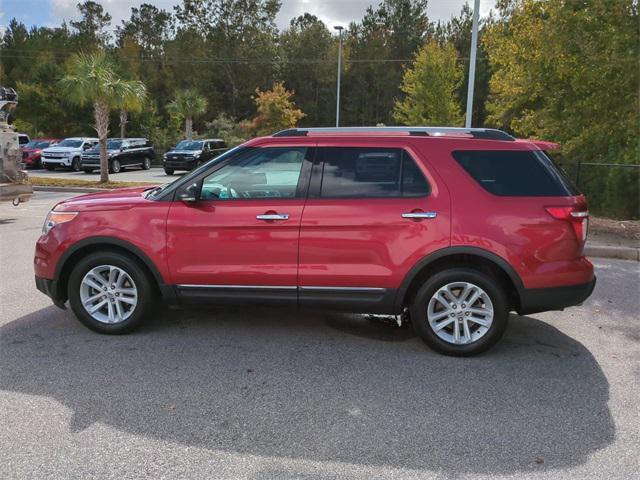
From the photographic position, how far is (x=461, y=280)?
4.38 metres

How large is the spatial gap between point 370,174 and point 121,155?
25.4 m

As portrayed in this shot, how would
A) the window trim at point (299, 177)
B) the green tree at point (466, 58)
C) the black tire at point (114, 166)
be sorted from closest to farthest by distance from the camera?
the window trim at point (299, 177)
the black tire at point (114, 166)
the green tree at point (466, 58)

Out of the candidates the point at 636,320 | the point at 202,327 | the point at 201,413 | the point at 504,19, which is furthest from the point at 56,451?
the point at 504,19

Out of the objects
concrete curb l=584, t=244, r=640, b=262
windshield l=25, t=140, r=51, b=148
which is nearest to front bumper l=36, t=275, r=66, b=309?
concrete curb l=584, t=244, r=640, b=262

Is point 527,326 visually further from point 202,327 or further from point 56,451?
point 56,451

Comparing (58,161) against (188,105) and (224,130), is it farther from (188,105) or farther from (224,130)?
(224,130)

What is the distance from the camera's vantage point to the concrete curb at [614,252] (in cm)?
858

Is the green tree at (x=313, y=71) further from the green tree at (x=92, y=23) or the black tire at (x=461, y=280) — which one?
the black tire at (x=461, y=280)

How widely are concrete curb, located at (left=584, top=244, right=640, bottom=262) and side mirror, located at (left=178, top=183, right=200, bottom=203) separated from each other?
6726mm

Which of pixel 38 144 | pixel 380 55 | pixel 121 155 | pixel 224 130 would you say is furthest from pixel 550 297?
pixel 380 55

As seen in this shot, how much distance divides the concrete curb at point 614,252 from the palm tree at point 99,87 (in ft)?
51.4

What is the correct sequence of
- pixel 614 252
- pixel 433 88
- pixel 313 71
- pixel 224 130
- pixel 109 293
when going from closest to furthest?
pixel 109 293, pixel 614 252, pixel 433 88, pixel 224 130, pixel 313 71

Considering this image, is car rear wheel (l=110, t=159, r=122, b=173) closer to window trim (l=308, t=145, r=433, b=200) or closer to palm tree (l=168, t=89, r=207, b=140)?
palm tree (l=168, t=89, r=207, b=140)

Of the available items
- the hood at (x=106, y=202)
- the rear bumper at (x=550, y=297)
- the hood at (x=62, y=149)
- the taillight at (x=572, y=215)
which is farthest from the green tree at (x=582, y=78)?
the hood at (x=62, y=149)
